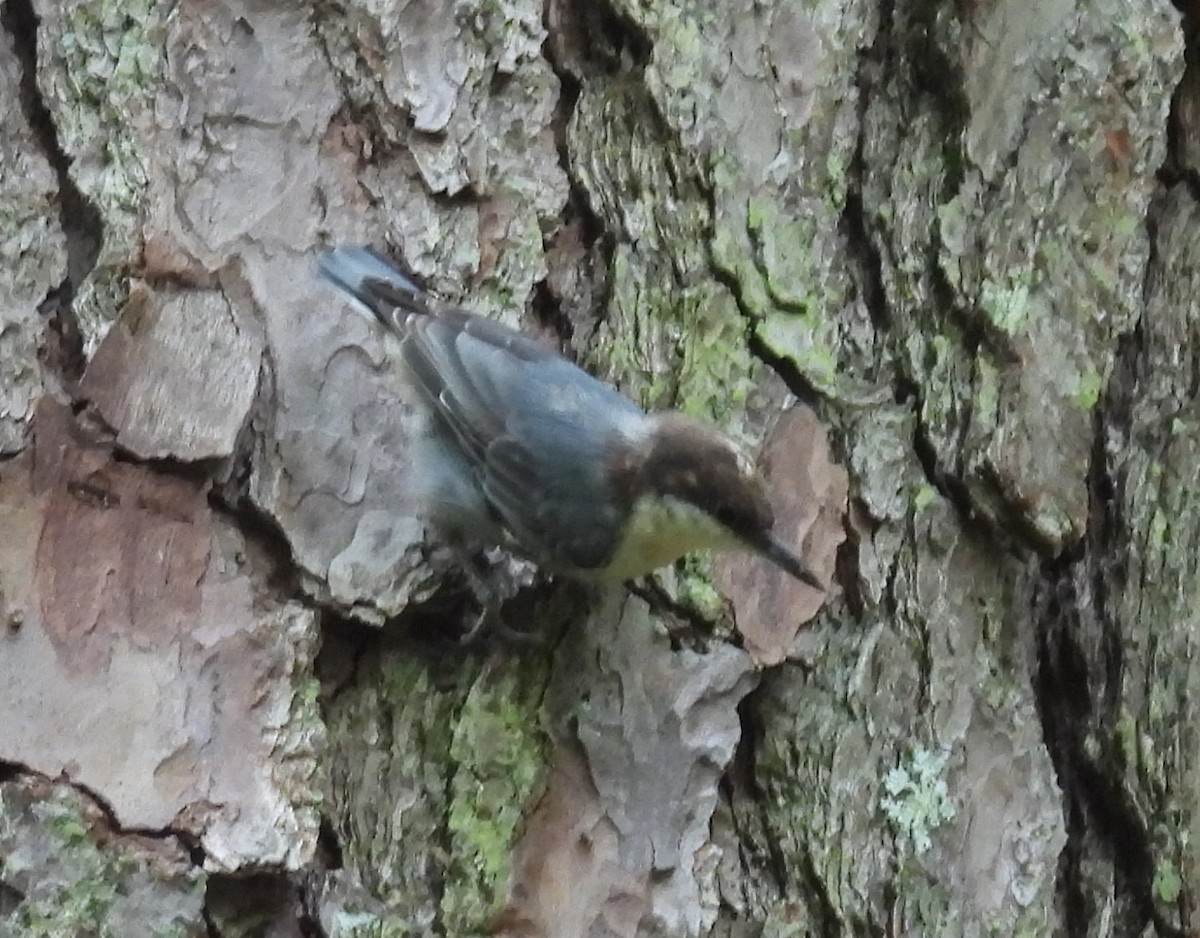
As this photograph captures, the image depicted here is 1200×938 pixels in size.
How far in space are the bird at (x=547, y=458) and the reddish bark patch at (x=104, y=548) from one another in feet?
1.19

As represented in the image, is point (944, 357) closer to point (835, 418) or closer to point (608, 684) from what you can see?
point (835, 418)

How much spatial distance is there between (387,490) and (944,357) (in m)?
0.84

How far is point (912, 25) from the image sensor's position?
2.18 meters

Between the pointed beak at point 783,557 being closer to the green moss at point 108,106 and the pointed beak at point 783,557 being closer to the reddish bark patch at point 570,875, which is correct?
the reddish bark patch at point 570,875

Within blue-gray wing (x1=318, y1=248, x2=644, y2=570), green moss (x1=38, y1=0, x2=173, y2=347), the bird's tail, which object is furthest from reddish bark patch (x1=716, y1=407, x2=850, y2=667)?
green moss (x1=38, y1=0, x2=173, y2=347)

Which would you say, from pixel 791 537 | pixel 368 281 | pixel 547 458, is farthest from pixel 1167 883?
pixel 368 281

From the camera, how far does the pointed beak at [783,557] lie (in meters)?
1.90

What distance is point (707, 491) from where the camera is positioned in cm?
193

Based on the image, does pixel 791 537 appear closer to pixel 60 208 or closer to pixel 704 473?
pixel 704 473

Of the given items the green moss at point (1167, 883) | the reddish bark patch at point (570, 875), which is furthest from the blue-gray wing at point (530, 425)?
the green moss at point (1167, 883)

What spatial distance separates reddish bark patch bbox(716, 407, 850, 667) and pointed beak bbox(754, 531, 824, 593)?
71 millimetres

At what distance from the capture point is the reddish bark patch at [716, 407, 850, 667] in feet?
6.53

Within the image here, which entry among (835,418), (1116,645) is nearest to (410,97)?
(835,418)

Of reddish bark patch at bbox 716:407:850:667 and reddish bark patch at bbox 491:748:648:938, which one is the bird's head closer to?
reddish bark patch at bbox 716:407:850:667
